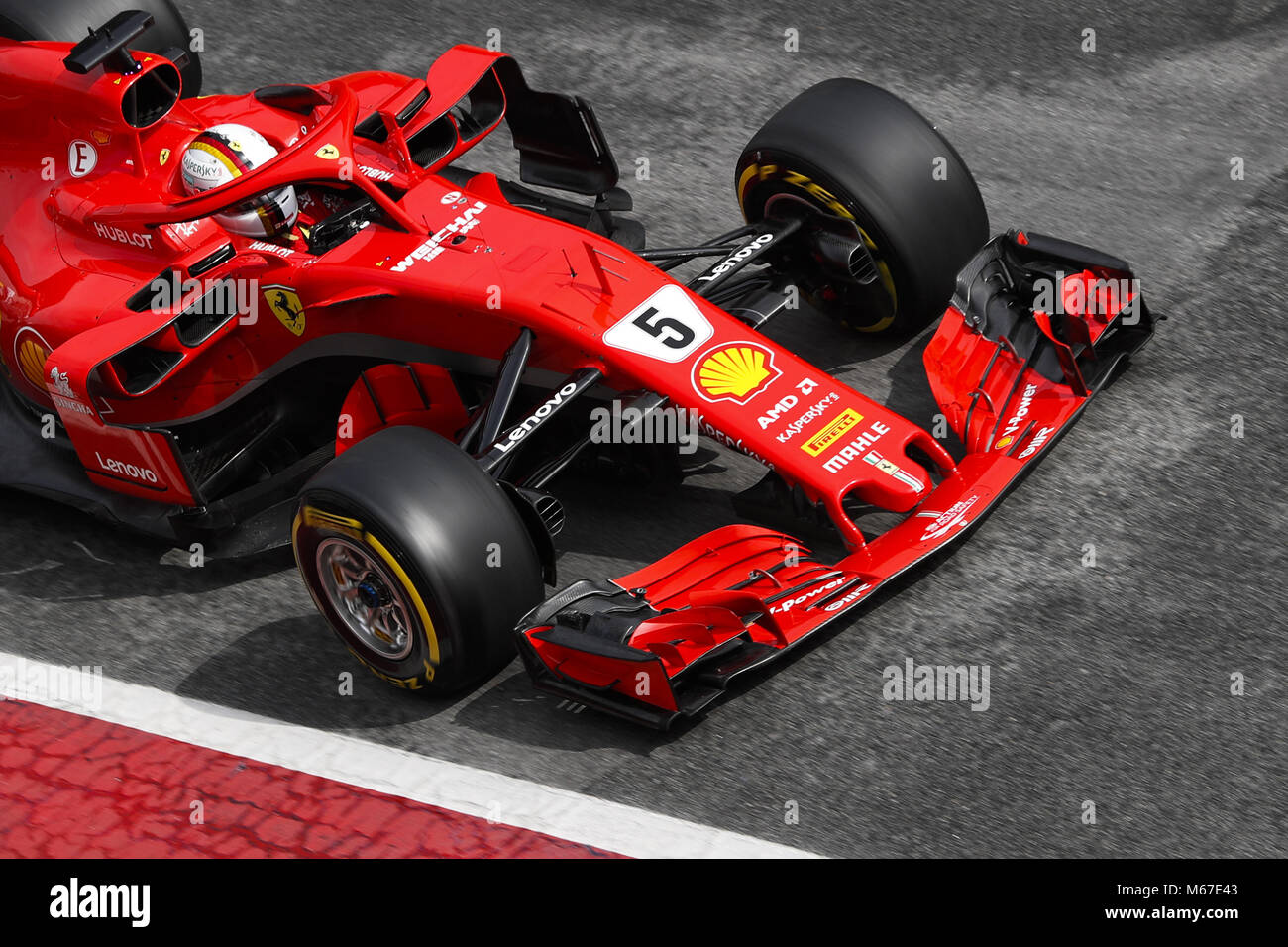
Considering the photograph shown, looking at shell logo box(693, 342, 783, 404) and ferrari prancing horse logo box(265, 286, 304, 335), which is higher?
ferrari prancing horse logo box(265, 286, 304, 335)

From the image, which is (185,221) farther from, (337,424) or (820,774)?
(820,774)

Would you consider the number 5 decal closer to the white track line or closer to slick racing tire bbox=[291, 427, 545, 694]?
slick racing tire bbox=[291, 427, 545, 694]

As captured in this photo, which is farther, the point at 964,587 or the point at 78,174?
the point at 78,174

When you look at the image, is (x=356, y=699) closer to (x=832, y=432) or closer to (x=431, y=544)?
(x=431, y=544)

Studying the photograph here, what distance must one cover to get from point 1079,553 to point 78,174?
436 centimetres

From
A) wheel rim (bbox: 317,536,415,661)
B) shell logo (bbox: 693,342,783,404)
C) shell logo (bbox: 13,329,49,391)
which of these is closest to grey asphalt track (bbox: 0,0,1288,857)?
wheel rim (bbox: 317,536,415,661)

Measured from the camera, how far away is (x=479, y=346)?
5875 millimetres

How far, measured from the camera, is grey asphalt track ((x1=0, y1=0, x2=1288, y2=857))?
501cm

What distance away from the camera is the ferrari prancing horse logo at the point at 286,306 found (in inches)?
239

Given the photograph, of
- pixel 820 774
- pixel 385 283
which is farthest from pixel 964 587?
pixel 385 283

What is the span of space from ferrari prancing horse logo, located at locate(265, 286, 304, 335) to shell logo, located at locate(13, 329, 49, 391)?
1.04m

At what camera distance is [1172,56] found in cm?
939

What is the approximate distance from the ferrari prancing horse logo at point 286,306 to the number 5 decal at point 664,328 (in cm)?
127
